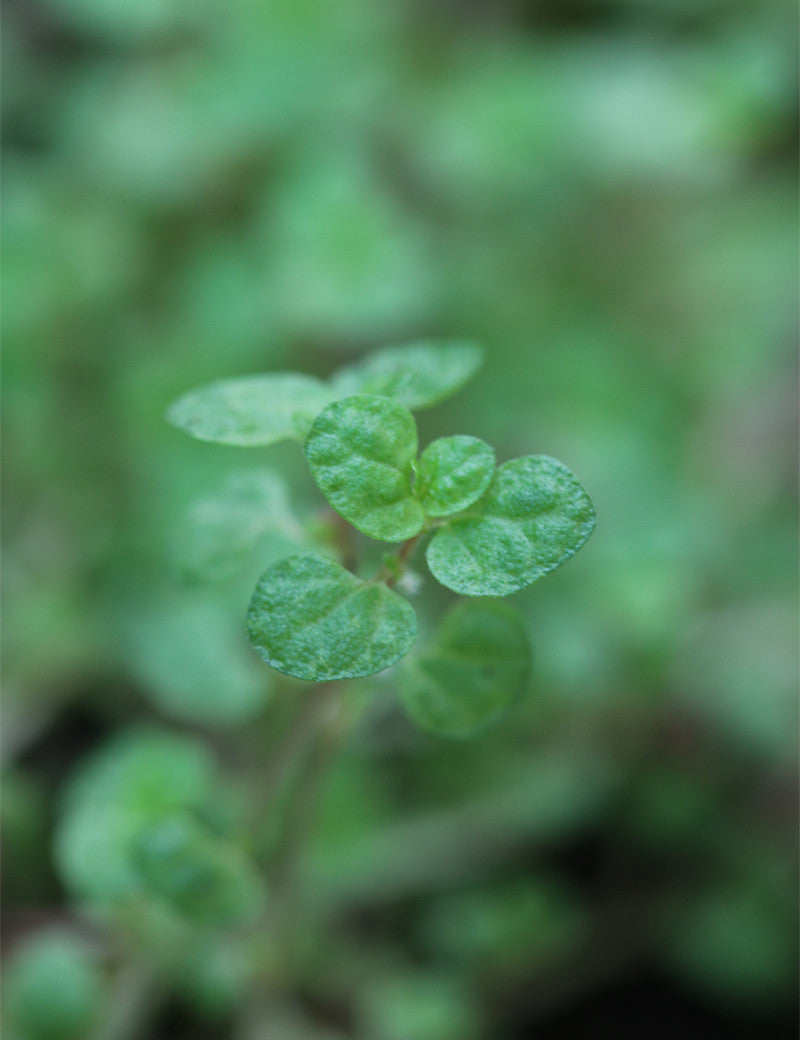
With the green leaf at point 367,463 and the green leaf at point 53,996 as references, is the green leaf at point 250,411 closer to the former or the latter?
the green leaf at point 367,463

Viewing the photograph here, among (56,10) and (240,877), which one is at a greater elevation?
(56,10)

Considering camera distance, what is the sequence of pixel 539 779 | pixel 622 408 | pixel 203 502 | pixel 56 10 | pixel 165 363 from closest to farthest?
pixel 203 502, pixel 539 779, pixel 165 363, pixel 622 408, pixel 56 10

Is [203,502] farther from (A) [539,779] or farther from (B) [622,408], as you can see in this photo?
(B) [622,408]

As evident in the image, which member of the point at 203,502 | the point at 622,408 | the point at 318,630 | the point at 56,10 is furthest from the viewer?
the point at 56,10

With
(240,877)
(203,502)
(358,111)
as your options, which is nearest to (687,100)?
(358,111)

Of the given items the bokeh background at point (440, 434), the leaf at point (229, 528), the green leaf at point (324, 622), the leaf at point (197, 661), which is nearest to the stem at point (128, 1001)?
the bokeh background at point (440, 434)

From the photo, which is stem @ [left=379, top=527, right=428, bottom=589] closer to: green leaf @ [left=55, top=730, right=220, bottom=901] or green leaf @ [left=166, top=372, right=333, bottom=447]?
green leaf @ [left=166, top=372, right=333, bottom=447]

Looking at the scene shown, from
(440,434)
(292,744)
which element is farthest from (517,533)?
(440,434)

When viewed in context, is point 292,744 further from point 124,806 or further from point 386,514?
point 386,514

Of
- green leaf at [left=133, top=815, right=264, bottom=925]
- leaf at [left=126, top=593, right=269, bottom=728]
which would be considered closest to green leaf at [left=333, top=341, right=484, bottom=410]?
green leaf at [left=133, top=815, right=264, bottom=925]
